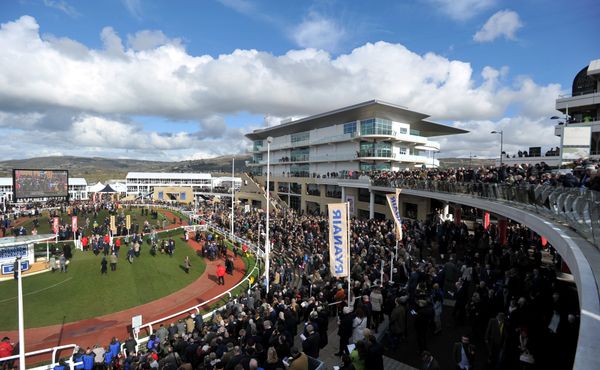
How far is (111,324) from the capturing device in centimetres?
1611

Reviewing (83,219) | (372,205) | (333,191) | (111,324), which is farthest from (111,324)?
(333,191)

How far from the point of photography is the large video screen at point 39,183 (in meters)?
37.5

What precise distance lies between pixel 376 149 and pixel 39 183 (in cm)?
4102

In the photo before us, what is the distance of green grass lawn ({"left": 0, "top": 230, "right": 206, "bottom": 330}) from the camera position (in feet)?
55.0

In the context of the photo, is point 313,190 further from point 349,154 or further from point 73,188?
point 73,188

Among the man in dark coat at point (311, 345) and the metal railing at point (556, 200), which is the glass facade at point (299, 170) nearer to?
the metal railing at point (556, 200)

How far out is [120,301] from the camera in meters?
18.7

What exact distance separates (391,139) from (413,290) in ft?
119

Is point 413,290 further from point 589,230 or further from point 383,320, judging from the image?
point 589,230

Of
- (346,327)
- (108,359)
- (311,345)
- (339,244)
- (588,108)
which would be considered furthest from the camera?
(588,108)

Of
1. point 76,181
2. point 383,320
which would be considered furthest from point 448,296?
point 76,181

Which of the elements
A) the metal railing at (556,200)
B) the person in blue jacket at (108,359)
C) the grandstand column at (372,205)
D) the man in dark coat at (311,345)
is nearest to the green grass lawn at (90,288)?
the person in blue jacket at (108,359)

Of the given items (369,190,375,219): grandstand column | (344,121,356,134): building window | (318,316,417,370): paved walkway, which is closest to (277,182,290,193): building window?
(344,121,356,134): building window

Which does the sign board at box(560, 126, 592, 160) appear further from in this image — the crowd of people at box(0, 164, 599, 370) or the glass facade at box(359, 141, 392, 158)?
the glass facade at box(359, 141, 392, 158)
